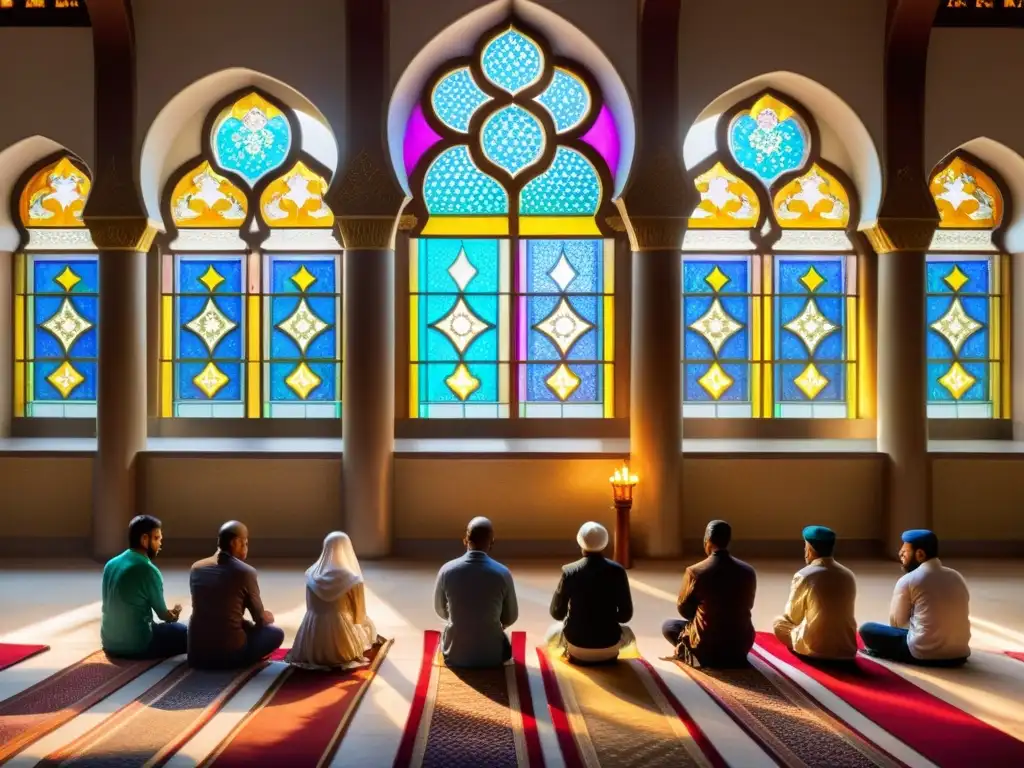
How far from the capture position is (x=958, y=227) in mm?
10820

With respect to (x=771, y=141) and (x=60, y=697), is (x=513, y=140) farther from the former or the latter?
(x=60, y=697)

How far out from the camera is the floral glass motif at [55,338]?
1067cm

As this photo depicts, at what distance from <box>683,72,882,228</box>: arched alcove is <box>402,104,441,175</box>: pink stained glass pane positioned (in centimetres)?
262

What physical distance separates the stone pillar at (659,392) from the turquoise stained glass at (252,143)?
3.83 meters

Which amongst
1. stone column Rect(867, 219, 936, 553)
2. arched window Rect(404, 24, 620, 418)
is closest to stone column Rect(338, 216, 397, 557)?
arched window Rect(404, 24, 620, 418)

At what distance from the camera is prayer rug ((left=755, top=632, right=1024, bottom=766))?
15.3 feet

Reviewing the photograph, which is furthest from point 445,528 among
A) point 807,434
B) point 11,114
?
point 11,114

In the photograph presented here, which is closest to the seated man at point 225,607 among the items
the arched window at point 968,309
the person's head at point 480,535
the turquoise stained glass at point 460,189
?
the person's head at point 480,535

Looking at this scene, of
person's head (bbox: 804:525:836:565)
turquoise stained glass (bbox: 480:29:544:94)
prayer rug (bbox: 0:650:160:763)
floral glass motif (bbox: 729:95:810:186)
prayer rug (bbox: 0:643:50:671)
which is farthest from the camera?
floral glass motif (bbox: 729:95:810:186)

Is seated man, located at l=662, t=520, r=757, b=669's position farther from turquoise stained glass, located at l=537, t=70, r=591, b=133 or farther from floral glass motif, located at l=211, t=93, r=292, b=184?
floral glass motif, located at l=211, t=93, r=292, b=184

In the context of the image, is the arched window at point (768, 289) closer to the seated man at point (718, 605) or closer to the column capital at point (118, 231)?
the seated man at point (718, 605)

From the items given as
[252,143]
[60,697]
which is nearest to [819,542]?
[60,697]

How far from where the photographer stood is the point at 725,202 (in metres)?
10.7

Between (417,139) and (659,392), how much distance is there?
363 cm
